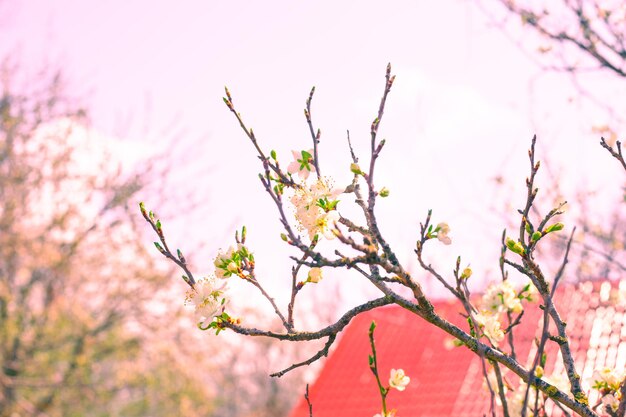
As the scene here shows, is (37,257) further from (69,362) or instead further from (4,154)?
(69,362)

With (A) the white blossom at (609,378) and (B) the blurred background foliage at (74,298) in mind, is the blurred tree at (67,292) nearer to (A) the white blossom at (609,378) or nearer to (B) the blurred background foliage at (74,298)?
(B) the blurred background foliage at (74,298)

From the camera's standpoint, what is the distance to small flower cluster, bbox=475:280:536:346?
2.62m

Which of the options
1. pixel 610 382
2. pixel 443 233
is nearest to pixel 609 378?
pixel 610 382

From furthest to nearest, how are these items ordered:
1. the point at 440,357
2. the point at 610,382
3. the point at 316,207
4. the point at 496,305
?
the point at 440,357 < the point at 496,305 < the point at 610,382 < the point at 316,207

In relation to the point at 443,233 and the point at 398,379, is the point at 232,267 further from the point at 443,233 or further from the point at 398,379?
the point at 398,379

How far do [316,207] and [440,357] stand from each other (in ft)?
30.5

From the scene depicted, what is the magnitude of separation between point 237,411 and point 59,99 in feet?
87.3

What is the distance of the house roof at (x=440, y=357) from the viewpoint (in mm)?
9445

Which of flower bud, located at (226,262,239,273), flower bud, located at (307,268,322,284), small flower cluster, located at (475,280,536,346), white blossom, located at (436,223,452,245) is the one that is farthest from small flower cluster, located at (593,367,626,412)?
flower bud, located at (226,262,239,273)

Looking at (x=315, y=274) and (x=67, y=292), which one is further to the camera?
(x=67, y=292)

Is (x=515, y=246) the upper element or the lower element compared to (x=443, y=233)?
lower

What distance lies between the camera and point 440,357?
36.1 ft

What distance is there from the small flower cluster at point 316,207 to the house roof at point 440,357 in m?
6.72

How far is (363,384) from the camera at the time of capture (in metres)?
11.5
